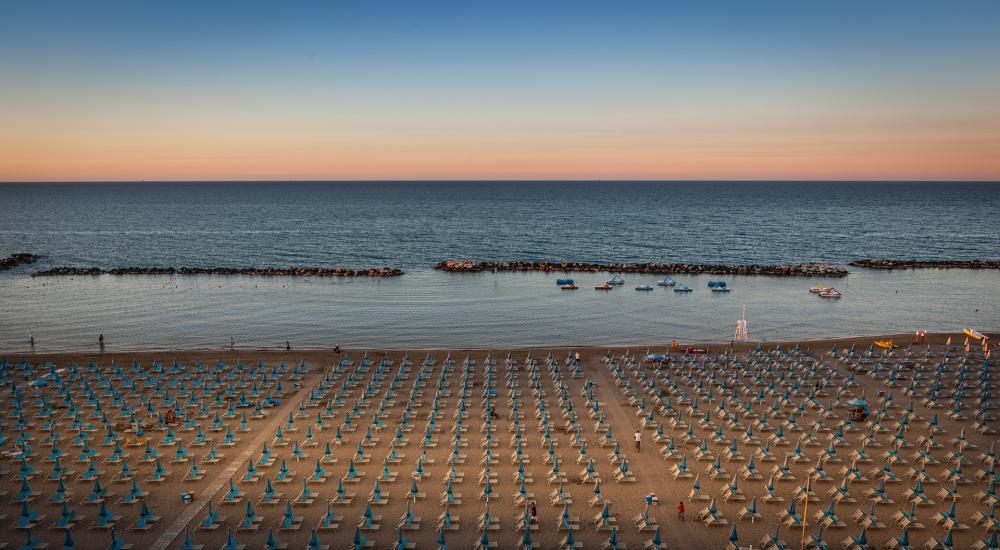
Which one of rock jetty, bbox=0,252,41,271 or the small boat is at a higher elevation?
rock jetty, bbox=0,252,41,271

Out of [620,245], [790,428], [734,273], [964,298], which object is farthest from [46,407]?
[620,245]

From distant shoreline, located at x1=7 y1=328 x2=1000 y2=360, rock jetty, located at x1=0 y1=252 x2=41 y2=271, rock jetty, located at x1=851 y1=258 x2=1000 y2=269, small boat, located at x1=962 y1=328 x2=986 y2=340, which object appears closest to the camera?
small boat, located at x1=962 y1=328 x2=986 y2=340

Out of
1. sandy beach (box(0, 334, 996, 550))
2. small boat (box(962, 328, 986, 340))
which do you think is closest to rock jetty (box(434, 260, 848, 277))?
small boat (box(962, 328, 986, 340))

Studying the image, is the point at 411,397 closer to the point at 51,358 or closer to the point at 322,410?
the point at 322,410

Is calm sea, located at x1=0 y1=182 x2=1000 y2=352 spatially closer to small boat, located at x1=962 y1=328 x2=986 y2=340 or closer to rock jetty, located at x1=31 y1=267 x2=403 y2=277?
rock jetty, located at x1=31 y1=267 x2=403 y2=277

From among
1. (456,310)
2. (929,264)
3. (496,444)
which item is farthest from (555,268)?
(496,444)

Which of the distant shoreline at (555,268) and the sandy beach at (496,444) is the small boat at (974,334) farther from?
the distant shoreline at (555,268)
